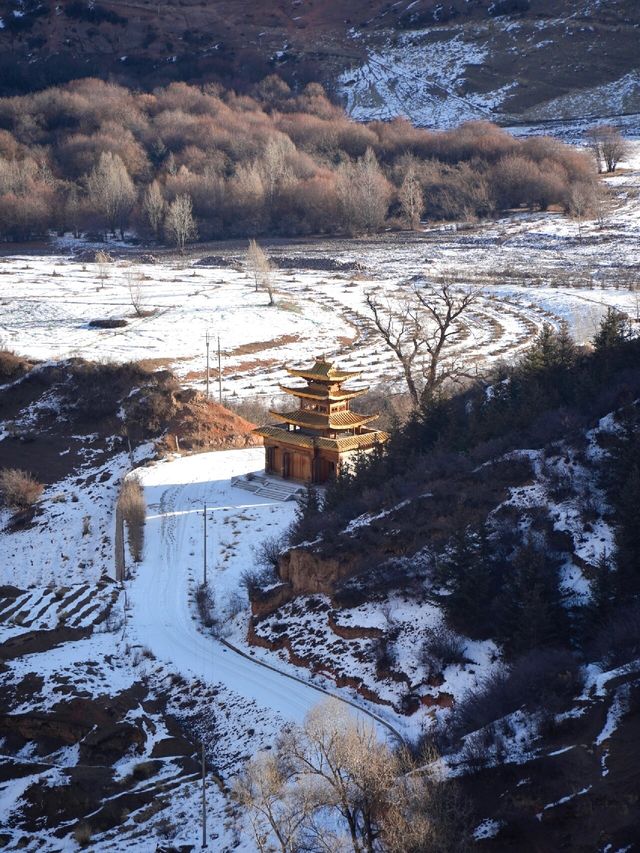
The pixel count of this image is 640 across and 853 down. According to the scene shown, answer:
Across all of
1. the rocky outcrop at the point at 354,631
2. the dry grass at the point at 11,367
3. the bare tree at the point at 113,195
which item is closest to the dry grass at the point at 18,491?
the dry grass at the point at 11,367

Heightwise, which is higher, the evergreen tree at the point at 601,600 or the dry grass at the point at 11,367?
the evergreen tree at the point at 601,600

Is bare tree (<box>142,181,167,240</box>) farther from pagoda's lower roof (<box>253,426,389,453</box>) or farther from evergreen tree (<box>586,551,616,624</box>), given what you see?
evergreen tree (<box>586,551,616,624</box>)

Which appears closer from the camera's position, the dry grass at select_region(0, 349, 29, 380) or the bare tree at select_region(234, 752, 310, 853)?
the bare tree at select_region(234, 752, 310, 853)

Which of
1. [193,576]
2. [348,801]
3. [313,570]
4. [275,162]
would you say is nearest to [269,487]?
[193,576]

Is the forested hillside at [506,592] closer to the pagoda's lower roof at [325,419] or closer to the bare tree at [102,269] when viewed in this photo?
the pagoda's lower roof at [325,419]

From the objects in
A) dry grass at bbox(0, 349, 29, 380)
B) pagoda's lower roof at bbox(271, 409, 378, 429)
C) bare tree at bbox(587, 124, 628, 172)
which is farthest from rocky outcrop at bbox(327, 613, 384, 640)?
bare tree at bbox(587, 124, 628, 172)

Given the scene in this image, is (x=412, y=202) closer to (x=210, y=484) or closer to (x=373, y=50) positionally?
(x=373, y=50)
